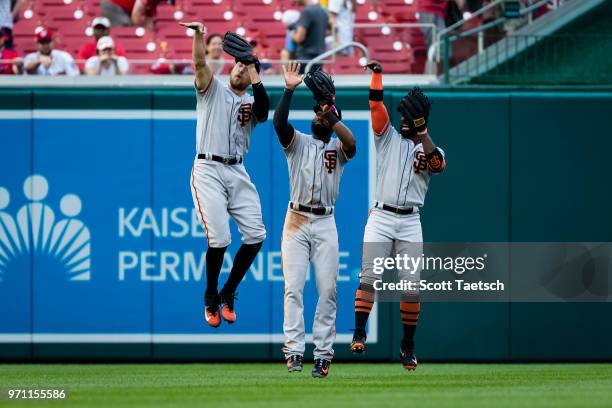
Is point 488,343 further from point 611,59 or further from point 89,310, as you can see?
point 89,310

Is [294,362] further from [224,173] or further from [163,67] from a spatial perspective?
[163,67]

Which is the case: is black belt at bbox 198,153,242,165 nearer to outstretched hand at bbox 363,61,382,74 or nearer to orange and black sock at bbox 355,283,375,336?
outstretched hand at bbox 363,61,382,74

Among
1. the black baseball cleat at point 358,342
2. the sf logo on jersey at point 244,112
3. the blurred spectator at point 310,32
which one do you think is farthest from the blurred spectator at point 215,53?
the black baseball cleat at point 358,342

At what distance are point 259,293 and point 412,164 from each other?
3073mm

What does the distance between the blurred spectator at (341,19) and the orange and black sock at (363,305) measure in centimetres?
474

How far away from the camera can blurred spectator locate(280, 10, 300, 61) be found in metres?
14.1

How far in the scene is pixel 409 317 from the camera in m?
10.4

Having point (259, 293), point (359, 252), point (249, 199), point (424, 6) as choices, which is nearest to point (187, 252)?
point (259, 293)

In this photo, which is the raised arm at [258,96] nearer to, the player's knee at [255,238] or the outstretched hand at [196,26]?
the outstretched hand at [196,26]

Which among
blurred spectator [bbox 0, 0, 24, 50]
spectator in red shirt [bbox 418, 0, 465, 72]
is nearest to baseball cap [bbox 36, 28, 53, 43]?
blurred spectator [bbox 0, 0, 24, 50]

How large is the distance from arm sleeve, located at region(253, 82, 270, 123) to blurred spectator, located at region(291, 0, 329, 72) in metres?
3.88

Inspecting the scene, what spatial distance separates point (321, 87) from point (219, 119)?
0.81 metres

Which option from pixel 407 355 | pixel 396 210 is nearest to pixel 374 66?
pixel 396 210

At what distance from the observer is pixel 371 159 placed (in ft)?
42.5
